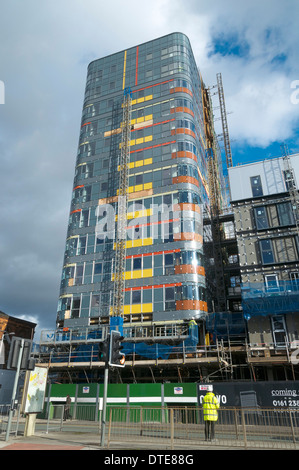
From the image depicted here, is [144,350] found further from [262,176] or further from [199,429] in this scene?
[262,176]

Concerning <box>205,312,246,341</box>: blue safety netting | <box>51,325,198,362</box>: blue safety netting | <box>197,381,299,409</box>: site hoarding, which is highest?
<box>205,312,246,341</box>: blue safety netting

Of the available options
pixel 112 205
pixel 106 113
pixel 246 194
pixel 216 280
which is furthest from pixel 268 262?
pixel 106 113

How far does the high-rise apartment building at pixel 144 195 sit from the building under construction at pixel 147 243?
0.13 meters

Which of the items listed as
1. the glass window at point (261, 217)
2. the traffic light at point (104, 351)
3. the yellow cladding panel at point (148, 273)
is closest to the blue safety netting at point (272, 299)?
the glass window at point (261, 217)

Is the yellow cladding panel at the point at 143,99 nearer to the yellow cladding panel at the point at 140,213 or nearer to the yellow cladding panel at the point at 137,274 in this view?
the yellow cladding panel at the point at 140,213

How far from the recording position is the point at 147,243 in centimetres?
3938

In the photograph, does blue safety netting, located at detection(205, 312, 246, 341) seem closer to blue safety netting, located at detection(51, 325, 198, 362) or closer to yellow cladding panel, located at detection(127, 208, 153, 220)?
blue safety netting, located at detection(51, 325, 198, 362)

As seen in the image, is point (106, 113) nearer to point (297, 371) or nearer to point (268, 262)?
point (268, 262)

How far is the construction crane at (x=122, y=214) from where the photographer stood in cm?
3775

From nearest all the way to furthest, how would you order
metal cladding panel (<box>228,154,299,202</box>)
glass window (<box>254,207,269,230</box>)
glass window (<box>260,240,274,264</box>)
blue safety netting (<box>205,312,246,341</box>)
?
1. glass window (<box>260,240,274,264</box>)
2. blue safety netting (<box>205,312,246,341</box>)
3. glass window (<box>254,207,269,230</box>)
4. metal cladding panel (<box>228,154,299,202</box>)

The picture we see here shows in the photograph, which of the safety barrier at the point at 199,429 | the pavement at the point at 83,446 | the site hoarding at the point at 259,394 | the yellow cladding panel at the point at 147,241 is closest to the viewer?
the pavement at the point at 83,446

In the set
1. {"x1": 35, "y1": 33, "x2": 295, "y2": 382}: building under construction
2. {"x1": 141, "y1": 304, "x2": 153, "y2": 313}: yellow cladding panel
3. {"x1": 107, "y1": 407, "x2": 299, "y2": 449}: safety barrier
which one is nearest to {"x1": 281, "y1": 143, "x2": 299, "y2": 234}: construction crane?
{"x1": 35, "y1": 33, "x2": 295, "y2": 382}: building under construction

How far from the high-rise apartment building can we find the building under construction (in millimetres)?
130

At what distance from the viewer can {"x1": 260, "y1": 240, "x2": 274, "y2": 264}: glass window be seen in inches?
1265
